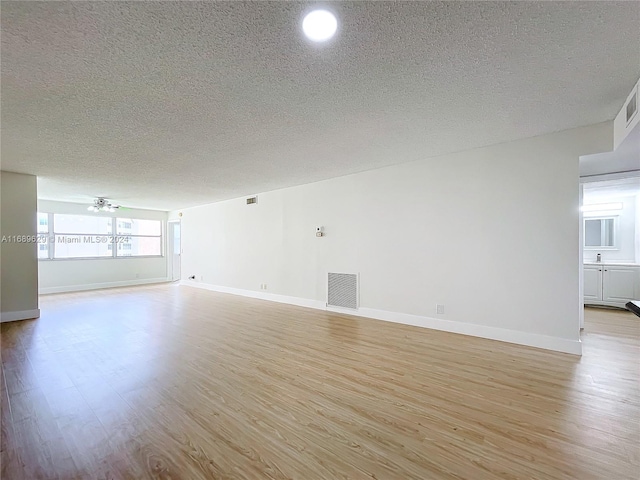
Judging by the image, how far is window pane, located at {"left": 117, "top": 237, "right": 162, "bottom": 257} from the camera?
917cm

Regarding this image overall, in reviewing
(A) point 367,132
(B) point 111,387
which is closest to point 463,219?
(A) point 367,132

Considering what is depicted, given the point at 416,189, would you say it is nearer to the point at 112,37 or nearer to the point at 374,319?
the point at 374,319

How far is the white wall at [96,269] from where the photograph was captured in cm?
765

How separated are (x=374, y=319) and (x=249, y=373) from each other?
2525mm

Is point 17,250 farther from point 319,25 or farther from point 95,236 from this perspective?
point 319,25

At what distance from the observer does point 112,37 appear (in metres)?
1.71

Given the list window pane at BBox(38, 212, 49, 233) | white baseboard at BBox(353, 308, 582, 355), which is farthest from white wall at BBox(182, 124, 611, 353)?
window pane at BBox(38, 212, 49, 233)

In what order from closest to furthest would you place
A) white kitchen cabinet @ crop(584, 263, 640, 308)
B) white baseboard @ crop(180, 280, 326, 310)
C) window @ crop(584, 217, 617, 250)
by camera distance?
white kitchen cabinet @ crop(584, 263, 640, 308) < white baseboard @ crop(180, 280, 326, 310) < window @ crop(584, 217, 617, 250)

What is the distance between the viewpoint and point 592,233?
20.7ft

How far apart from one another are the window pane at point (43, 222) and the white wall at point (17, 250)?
3288 mm

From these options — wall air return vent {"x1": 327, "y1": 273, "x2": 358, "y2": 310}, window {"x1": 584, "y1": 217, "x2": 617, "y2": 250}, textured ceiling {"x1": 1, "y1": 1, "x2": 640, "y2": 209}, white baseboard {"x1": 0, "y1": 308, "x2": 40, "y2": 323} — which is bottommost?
white baseboard {"x1": 0, "y1": 308, "x2": 40, "y2": 323}

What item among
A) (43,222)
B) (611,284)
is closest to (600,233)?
(611,284)

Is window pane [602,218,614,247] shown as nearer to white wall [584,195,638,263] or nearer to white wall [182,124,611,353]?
white wall [584,195,638,263]

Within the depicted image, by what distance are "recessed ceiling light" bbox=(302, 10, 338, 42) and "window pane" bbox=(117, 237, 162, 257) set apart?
9.73 m
